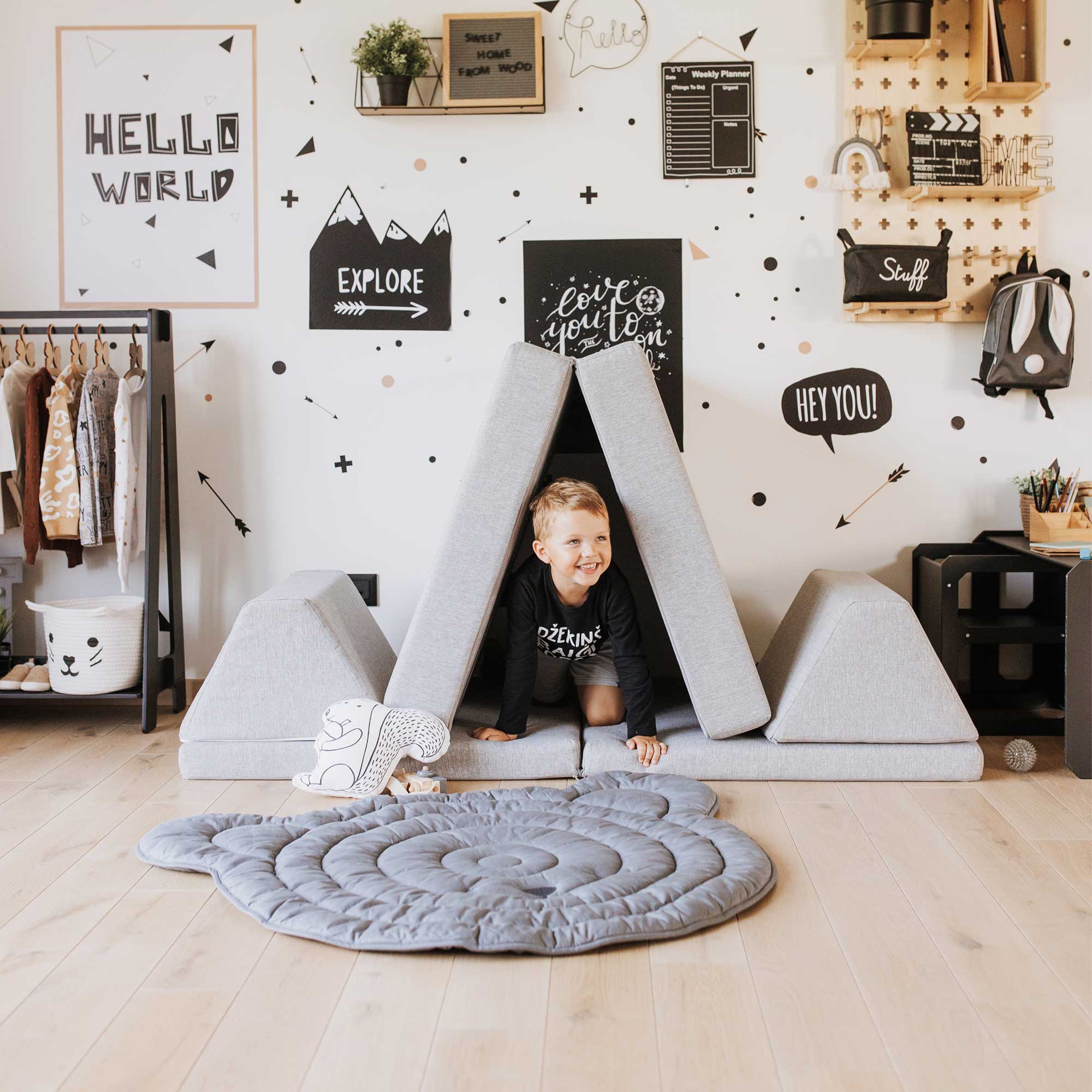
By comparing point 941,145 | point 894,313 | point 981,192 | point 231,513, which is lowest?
point 231,513

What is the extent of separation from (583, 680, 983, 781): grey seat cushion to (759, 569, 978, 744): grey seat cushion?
25mm

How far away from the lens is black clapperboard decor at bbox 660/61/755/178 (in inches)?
121

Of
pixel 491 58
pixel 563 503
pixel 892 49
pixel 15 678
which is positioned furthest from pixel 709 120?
pixel 15 678

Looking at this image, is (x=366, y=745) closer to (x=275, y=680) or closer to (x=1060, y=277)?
(x=275, y=680)

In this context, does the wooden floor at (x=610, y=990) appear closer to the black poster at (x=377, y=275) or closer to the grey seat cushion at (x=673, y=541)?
the grey seat cushion at (x=673, y=541)

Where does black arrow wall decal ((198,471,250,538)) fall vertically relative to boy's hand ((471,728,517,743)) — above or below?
above

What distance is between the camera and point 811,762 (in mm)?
2527

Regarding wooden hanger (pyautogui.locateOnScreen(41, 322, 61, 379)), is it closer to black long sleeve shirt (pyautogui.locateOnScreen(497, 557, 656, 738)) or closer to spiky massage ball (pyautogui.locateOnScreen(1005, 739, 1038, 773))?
black long sleeve shirt (pyautogui.locateOnScreen(497, 557, 656, 738))

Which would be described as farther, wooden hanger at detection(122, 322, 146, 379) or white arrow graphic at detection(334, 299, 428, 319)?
white arrow graphic at detection(334, 299, 428, 319)

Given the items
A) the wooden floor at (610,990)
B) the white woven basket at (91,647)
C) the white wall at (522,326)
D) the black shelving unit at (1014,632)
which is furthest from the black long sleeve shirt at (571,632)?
the white woven basket at (91,647)

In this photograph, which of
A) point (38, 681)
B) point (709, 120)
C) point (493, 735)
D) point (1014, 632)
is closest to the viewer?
point (493, 735)

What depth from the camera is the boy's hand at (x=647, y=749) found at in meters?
2.52

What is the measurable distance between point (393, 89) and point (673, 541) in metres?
1.58

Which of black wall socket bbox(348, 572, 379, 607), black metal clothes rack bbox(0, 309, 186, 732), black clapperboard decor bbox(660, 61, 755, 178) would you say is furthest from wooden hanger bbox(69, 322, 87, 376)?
→ black clapperboard decor bbox(660, 61, 755, 178)
